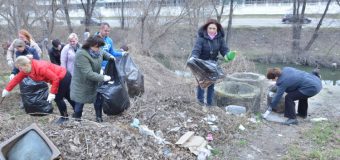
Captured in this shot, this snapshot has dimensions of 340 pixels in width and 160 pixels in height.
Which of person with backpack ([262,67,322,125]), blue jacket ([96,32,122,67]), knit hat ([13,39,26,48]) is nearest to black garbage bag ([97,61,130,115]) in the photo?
blue jacket ([96,32,122,67])

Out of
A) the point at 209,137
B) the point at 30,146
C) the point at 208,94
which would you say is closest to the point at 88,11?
the point at 208,94

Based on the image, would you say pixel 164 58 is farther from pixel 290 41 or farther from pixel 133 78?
pixel 133 78

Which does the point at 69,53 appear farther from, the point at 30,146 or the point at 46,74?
the point at 30,146

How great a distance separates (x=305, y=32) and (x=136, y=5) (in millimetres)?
10802

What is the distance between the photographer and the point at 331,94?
789cm

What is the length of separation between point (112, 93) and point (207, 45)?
5.17 feet

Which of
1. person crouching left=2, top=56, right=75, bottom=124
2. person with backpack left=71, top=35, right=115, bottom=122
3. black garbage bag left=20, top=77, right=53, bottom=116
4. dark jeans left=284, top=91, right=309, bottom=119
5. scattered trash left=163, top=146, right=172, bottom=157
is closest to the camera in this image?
scattered trash left=163, top=146, right=172, bottom=157

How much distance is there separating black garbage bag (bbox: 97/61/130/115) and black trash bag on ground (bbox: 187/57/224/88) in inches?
43.2

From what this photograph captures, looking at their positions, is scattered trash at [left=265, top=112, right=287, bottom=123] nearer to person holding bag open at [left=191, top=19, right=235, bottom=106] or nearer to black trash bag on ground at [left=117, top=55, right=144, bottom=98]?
person holding bag open at [left=191, top=19, right=235, bottom=106]

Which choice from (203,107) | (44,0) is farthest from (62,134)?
→ (44,0)

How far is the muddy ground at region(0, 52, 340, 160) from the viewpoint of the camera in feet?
11.1

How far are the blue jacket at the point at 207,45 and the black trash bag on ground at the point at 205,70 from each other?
12 centimetres

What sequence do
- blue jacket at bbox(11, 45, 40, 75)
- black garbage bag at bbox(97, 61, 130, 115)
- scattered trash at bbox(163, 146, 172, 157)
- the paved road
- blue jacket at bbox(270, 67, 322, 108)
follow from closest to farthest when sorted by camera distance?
scattered trash at bbox(163, 146, 172, 157)
black garbage bag at bbox(97, 61, 130, 115)
blue jacket at bbox(11, 45, 40, 75)
blue jacket at bbox(270, 67, 322, 108)
the paved road

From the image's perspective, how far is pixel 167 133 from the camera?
164 inches
